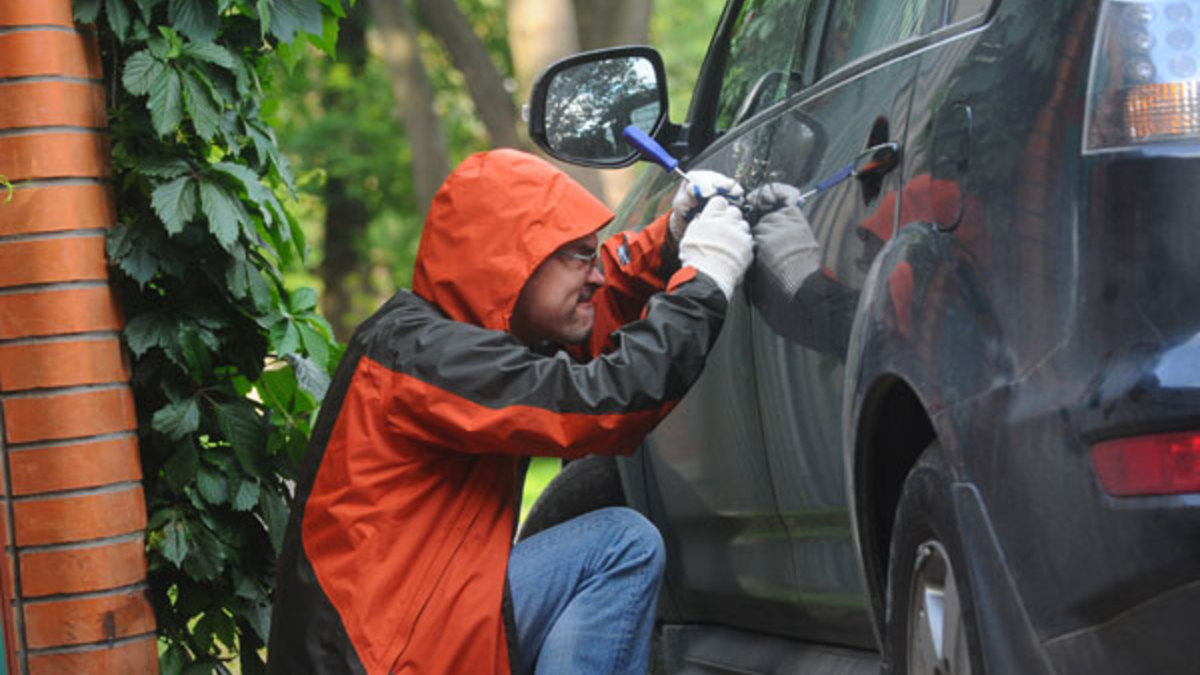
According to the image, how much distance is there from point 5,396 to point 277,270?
769 mm

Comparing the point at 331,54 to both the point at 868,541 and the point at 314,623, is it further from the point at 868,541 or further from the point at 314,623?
the point at 868,541

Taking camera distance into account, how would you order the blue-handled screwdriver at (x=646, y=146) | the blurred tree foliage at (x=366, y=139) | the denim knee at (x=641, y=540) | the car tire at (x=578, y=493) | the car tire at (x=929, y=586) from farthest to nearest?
the blurred tree foliage at (x=366, y=139), the car tire at (x=578, y=493), the blue-handled screwdriver at (x=646, y=146), the denim knee at (x=641, y=540), the car tire at (x=929, y=586)

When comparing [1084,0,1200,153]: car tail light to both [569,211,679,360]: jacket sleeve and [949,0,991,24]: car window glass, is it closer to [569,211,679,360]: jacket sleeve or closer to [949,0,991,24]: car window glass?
[949,0,991,24]: car window glass

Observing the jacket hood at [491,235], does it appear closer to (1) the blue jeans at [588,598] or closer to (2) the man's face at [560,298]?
(2) the man's face at [560,298]

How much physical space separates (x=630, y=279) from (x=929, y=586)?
1.58 m

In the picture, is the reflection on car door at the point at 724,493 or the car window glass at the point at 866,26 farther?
the reflection on car door at the point at 724,493

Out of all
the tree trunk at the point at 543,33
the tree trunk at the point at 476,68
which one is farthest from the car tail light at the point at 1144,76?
the tree trunk at the point at 476,68

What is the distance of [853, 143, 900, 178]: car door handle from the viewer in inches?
100

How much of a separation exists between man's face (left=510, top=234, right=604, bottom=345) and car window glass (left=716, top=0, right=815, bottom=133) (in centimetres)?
49

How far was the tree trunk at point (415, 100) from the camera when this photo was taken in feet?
54.0

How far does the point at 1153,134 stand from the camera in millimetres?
1864

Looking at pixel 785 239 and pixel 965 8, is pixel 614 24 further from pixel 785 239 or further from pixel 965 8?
pixel 965 8

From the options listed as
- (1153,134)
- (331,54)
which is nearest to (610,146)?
(331,54)

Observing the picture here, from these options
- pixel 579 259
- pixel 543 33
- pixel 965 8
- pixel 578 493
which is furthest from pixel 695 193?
pixel 543 33
